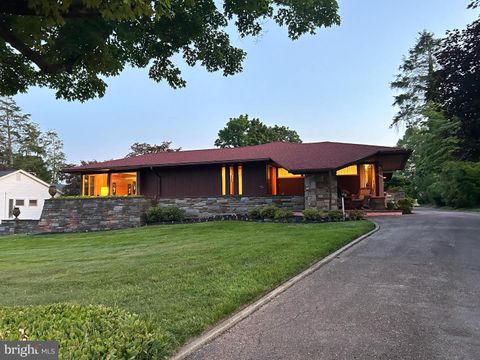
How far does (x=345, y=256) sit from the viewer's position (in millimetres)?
7898

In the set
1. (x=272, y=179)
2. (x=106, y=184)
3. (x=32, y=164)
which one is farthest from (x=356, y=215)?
(x=32, y=164)

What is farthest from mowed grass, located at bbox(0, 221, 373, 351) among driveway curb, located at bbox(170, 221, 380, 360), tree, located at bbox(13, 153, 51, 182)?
tree, located at bbox(13, 153, 51, 182)

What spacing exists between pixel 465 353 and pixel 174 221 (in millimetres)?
15327

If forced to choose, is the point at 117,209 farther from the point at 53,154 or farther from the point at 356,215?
the point at 53,154

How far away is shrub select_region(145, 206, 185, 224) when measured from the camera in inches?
698

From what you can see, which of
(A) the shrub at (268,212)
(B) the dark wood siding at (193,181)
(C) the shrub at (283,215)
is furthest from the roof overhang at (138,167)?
(C) the shrub at (283,215)

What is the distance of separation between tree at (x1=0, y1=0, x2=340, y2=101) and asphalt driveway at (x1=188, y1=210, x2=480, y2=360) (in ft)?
11.7

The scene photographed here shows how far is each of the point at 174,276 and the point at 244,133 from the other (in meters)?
39.6

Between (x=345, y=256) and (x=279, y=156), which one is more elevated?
(x=279, y=156)

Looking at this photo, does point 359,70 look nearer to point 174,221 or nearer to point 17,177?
point 174,221

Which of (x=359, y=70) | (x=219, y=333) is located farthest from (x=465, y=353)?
(x=359, y=70)

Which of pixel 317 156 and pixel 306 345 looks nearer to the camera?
pixel 306 345

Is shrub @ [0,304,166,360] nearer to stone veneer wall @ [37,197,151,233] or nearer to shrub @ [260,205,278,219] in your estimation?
shrub @ [260,205,278,219]

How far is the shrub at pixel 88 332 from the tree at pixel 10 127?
165 feet
